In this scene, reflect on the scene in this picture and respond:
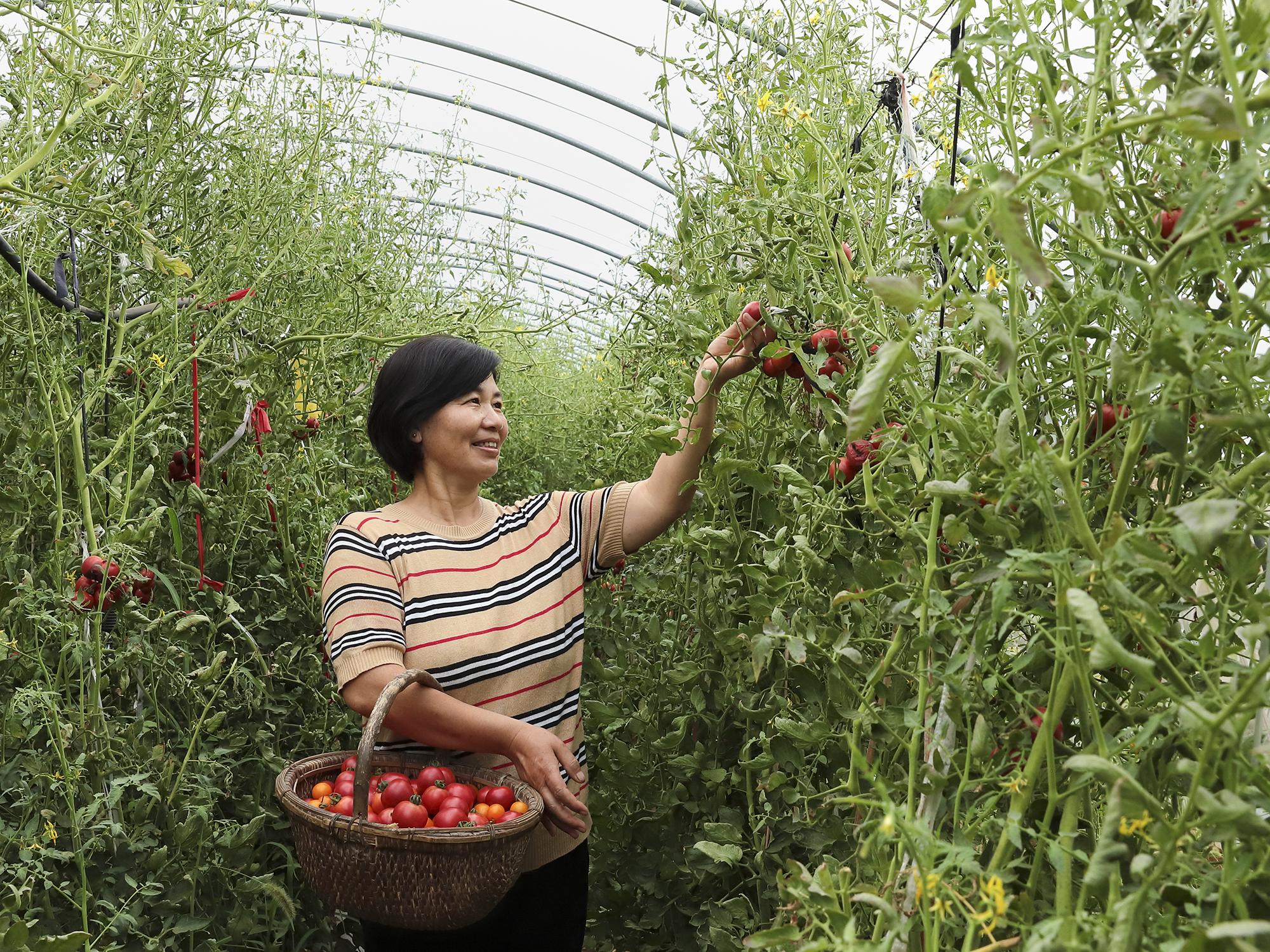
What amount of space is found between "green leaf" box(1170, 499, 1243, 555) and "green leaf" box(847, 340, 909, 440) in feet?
0.49

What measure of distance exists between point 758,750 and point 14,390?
1.32 m

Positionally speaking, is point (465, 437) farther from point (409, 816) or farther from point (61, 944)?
point (61, 944)

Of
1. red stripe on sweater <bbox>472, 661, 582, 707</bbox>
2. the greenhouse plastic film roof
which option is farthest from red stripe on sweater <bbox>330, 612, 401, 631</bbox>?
the greenhouse plastic film roof

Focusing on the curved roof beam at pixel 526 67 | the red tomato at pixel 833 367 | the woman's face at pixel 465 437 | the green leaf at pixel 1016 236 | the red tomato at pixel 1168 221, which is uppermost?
the curved roof beam at pixel 526 67

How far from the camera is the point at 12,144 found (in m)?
1.56

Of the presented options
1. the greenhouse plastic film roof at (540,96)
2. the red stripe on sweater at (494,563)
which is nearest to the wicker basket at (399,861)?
the red stripe on sweater at (494,563)

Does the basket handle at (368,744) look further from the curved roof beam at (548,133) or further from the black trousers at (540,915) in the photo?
the curved roof beam at (548,133)

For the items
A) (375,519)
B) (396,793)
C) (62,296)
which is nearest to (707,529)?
(396,793)

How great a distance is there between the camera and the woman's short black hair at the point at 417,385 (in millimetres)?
1936

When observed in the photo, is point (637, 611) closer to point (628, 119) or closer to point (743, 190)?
point (743, 190)

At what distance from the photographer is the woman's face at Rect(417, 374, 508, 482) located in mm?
1914

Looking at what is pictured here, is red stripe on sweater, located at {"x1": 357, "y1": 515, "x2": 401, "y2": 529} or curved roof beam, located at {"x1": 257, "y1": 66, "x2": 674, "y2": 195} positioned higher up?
curved roof beam, located at {"x1": 257, "y1": 66, "x2": 674, "y2": 195}

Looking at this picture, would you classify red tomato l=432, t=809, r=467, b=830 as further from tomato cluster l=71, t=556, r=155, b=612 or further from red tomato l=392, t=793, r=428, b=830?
tomato cluster l=71, t=556, r=155, b=612

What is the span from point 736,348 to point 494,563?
73 centimetres
